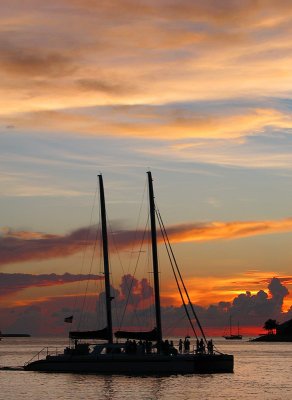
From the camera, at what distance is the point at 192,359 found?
86812 millimetres

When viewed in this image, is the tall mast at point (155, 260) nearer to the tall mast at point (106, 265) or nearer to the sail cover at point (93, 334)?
the tall mast at point (106, 265)

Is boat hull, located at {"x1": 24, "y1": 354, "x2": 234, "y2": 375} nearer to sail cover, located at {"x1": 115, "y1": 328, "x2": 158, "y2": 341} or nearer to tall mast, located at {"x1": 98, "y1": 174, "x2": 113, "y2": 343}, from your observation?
sail cover, located at {"x1": 115, "y1": 328, "x2": 158, "y2": 341}

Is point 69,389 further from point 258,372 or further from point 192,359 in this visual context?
point 258,372

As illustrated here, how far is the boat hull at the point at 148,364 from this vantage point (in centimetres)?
8644

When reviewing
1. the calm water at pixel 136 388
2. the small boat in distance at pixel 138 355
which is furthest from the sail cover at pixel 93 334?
the calm water at pixel 136 388

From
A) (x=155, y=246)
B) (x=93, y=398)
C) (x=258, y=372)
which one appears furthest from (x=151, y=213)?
(x=258, y=372)

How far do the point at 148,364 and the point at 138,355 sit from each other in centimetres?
134

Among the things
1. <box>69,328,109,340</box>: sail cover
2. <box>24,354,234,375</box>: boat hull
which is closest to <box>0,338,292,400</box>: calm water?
<box>24,354,234,375</box>: boat hull

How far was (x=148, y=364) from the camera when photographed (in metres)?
86.8

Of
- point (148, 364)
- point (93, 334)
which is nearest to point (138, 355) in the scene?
point (148, 364)

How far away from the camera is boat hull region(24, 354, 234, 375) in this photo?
86438 mm

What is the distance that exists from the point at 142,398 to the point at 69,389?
10860 mm

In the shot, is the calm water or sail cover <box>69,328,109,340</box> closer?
the calm water

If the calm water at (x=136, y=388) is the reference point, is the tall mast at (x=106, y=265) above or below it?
above
